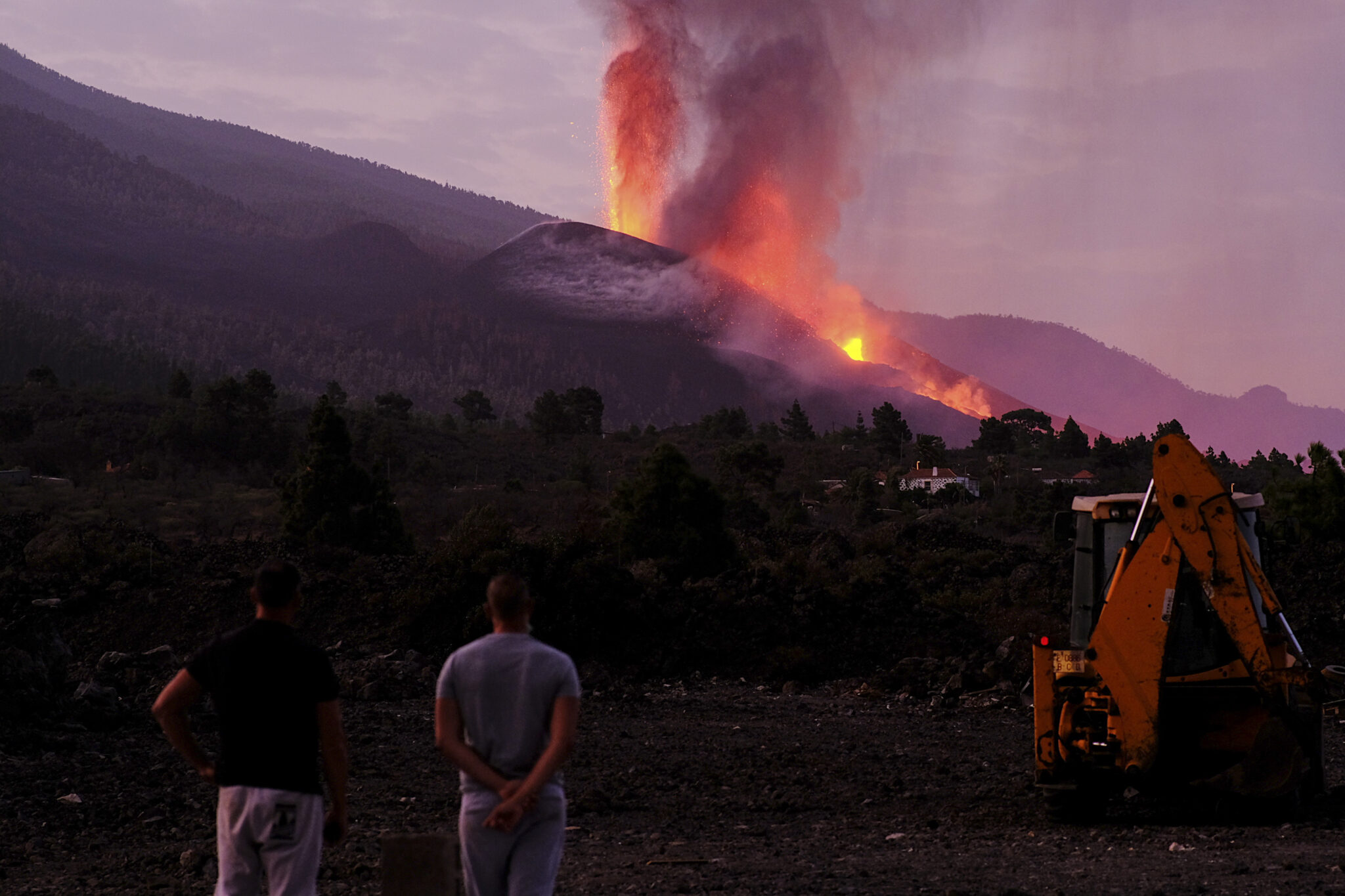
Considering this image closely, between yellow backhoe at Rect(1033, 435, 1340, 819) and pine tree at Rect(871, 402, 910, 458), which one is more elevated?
pine tree at Rect(871, 402, 910, 458)

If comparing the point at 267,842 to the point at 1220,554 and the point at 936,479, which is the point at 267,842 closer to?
the point at 1220,554

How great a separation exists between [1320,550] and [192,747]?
30751 mm

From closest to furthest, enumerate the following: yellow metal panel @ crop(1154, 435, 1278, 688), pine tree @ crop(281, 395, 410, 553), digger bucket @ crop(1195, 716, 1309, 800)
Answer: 1. yellow metal panel @ crop(1154, 435, 1278, 688)
2. digger bucket @ crop(1195, 716, 1309, 800)
3. pine tree @ crop(281, 395, 410, 553)

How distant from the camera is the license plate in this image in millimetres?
9531

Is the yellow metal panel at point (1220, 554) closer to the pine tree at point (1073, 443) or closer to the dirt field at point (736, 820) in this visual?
the dirt field at point (736, 820)

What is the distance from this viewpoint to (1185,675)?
950cm

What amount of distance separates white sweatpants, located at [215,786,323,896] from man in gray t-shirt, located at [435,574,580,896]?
2.02 feet

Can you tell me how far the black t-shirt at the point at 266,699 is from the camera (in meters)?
5.22

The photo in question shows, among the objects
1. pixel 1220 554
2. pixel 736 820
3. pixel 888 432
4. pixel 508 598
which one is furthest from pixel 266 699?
pixel 888 432

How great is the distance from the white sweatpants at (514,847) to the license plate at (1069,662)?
5433 millimetres

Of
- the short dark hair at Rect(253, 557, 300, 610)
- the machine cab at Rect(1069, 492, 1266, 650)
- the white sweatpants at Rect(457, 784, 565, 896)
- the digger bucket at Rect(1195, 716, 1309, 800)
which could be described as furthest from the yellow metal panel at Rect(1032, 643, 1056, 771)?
the short dark hair at Rect(253, 557, 300, 610)

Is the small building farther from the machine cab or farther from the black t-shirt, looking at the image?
the black t-shirt

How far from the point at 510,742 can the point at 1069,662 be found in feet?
18.4

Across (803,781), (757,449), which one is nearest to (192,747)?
(803,781)
